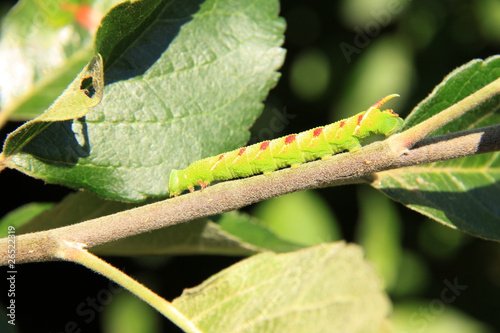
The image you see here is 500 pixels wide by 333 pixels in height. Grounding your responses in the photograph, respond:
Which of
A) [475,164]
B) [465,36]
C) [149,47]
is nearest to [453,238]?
[465,36]

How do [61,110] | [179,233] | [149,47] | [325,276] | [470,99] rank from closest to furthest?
[470,99]
[61,110]
[149,47]
[325,276]
[179,233]

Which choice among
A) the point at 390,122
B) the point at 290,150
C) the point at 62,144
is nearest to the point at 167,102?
the point at 62,144

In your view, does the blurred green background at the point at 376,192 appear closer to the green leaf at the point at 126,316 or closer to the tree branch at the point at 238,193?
the green leaf at the point at 126,316

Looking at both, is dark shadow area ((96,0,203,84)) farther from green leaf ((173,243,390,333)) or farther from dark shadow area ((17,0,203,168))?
green leaf ((173,243,390,333))

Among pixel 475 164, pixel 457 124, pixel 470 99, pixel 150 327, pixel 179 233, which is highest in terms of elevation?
pixel 470 99

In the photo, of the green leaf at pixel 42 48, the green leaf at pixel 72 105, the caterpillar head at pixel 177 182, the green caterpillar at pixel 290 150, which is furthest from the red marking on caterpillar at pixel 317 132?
the green leaf at pixel 42 48

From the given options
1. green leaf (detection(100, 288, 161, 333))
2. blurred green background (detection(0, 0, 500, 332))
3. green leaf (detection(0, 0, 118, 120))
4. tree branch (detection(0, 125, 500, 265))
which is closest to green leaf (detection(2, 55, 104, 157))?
tree branch (detection(0, 125, 500, 265))

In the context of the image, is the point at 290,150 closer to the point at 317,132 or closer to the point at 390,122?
the point at 317,132

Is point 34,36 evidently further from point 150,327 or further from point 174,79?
point 150,327
